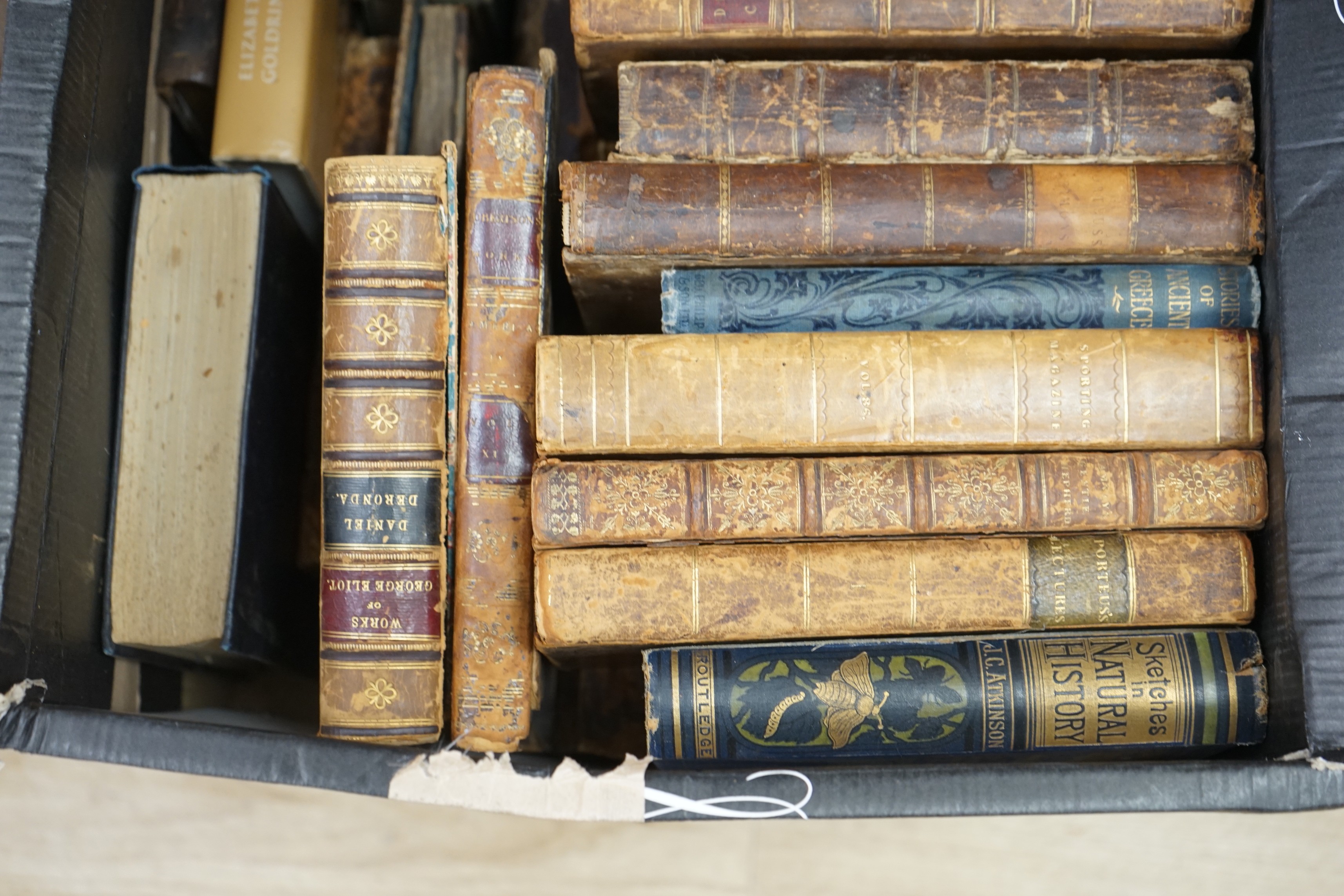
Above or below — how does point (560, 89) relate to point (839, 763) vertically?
above

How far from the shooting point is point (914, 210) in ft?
3.17

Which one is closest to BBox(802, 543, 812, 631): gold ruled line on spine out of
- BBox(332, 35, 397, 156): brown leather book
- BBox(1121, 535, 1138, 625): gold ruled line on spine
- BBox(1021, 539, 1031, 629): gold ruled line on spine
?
BBox(1021, 539, 1031, 629): gold ruled line on spine

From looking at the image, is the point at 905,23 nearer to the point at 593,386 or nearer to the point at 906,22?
the point at 906,22

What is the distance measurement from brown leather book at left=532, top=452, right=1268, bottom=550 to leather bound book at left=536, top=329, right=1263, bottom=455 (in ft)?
0.08

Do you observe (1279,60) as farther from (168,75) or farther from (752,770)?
(168,75)

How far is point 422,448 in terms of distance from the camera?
98 centimetres

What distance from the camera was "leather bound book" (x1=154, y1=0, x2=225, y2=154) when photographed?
1195mm

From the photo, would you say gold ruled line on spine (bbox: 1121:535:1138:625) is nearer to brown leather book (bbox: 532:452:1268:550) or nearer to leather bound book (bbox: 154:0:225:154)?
brown leather book (bbox: 532:452:1268:550)

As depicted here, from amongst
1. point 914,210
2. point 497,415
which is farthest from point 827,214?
point 497,415

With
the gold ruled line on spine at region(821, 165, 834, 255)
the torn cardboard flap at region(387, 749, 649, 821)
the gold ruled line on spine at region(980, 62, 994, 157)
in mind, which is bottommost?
the torn cardboard flap at region(387, 749, 649, 821)

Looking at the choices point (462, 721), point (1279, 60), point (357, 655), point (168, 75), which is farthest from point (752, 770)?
point (168, 75)

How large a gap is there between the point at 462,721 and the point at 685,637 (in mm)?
250

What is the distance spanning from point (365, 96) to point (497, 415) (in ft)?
1.98

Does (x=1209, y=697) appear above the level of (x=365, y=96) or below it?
below
